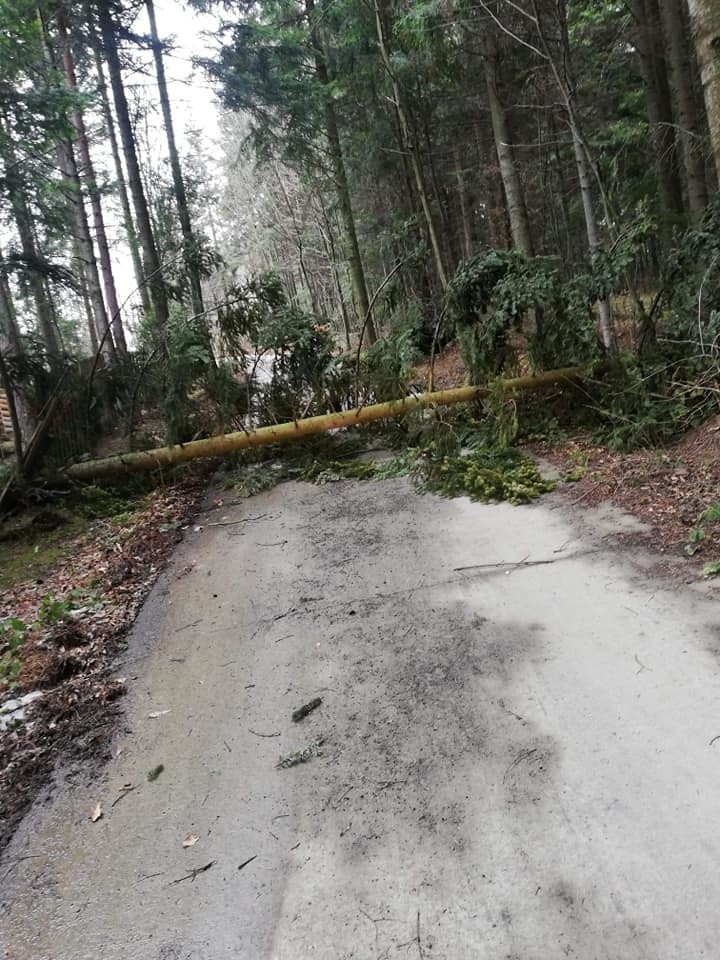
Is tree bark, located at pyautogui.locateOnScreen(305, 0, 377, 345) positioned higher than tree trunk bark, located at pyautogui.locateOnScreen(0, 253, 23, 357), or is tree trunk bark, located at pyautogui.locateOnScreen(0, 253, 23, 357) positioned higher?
tree bark, located at pyautogui.locateOnScreen(305, 0, 377, 345)

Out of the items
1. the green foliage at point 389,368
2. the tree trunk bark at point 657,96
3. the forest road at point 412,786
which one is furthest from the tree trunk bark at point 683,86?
the forest road at point 412,786

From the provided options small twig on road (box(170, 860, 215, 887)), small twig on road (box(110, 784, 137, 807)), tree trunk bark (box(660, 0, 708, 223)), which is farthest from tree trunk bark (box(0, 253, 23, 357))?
tree trunk bark (box(660, 0, 708, 223))

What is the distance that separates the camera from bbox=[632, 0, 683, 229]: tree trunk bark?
9.83 meters

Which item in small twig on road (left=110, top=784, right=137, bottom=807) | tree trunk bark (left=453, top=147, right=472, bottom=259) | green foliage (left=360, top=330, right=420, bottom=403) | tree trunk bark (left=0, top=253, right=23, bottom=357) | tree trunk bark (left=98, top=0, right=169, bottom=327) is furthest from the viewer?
tree trunk bark (left=453, top=147, right=472, bottom=259)

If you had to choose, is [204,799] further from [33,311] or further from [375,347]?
[33,311]

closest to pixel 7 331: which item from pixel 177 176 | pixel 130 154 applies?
pixel 130 154

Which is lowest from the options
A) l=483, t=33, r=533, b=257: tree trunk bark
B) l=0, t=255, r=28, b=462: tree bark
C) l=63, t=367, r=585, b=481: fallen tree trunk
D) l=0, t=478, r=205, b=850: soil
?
l=0, t=478, r=205, b=850: soil

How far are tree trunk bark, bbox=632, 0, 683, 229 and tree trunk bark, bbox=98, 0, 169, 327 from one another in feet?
28.1

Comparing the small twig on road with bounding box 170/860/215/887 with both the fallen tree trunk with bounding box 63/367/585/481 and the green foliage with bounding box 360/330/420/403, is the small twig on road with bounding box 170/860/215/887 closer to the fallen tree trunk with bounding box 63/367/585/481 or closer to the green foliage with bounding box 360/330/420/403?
the fallen tree trunk with bounding box 63/367/585/481

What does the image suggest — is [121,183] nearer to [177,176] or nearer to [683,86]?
[177,176]

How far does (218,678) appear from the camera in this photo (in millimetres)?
3848

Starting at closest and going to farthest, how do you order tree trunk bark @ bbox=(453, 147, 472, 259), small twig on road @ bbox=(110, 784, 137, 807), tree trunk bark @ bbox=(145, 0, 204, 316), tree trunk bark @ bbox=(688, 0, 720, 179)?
small twig on road @ bbox=(110, 784, 137, 807), tree trunk bark @ bbox=(688, 0, 720, 179), tree trunk bark @ bbox=(145, 0, 204, 316), tree trunk bark @ bbox=(453, 147, 472, 259)

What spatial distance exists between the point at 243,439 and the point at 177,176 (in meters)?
7.98

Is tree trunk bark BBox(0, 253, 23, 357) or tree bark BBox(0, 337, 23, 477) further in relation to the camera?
tree trunk bark BBox(0, 253, 23, 357)
